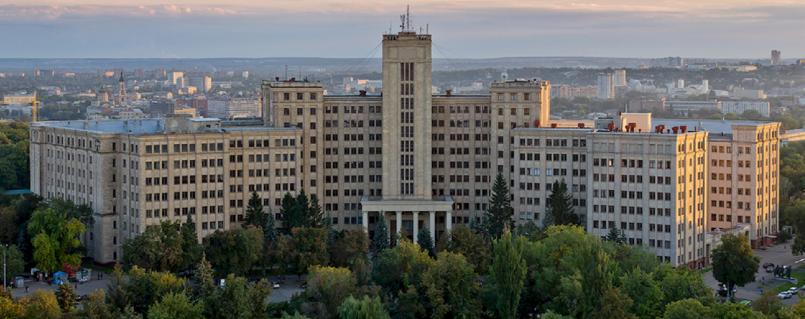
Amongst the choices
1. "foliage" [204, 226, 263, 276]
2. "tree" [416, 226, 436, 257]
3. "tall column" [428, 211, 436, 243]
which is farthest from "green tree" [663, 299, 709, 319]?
"tall column" [428, 211, 436, 243]

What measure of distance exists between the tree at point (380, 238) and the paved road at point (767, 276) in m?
32.9

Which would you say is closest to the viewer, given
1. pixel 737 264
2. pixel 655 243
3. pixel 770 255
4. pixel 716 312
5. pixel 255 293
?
pixel 716 312

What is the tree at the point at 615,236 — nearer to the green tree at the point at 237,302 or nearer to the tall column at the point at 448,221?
the tall column at the point at 448,221

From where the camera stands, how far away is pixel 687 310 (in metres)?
101

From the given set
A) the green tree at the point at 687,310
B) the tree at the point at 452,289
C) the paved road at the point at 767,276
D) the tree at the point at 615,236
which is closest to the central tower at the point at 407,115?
the tree at the point at 615,236

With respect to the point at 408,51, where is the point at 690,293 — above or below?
below

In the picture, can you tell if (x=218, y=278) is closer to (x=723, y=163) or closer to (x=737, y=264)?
(x=737, y=264)

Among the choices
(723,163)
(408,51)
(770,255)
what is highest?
(408,51)

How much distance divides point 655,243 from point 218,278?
45943 mm

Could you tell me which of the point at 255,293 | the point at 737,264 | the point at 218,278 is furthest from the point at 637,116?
the point at 255,293

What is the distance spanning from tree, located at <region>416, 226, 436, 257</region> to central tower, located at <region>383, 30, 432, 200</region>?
10.1 metres

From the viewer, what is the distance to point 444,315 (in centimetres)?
11562

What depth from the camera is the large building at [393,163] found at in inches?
5758

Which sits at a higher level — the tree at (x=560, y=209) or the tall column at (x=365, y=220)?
the tree at (x=560, y=209)
